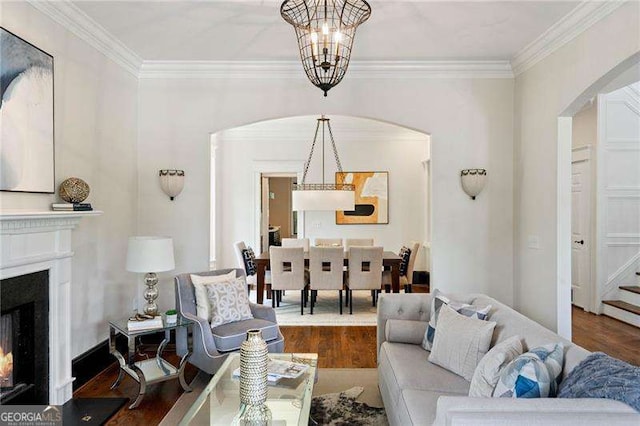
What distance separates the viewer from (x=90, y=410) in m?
2.82

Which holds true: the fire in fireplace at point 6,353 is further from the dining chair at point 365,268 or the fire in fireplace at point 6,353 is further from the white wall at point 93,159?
the dining chair at point 365,268

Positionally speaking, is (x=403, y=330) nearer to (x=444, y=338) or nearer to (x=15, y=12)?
(x=444, y=338)

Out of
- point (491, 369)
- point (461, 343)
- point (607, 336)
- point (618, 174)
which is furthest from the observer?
point (618, 174)

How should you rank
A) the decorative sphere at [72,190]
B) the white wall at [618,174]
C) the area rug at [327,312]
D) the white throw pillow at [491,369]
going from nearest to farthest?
1. the white throw pillow at [491,369]
2. the decorative sphere at [72,190]
3. the area rug at [327,312]
4. the white wall at [618,174]

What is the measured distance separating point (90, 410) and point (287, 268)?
2863mm

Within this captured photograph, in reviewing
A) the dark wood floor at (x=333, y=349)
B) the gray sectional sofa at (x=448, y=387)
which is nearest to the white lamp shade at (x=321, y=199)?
the dark wood floor at (x=333, y=349)

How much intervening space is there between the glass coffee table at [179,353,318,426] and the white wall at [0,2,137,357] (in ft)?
5.36

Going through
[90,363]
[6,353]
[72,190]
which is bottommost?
[90,363]

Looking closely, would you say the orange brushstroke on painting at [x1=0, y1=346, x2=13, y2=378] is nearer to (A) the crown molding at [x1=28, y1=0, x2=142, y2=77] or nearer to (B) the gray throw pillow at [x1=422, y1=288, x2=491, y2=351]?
(A) the crown molding at [x1=28, y1=0, x2=142, y2=77]

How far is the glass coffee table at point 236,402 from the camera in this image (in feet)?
6.56

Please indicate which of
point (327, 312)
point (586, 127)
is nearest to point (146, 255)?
point (327, 312)

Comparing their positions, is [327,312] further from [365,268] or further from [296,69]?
[296,69]

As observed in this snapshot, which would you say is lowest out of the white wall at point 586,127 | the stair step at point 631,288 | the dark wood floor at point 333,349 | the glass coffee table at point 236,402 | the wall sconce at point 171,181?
the dark wood floor at point 333,349

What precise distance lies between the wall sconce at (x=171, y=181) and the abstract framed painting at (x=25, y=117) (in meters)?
1.27
